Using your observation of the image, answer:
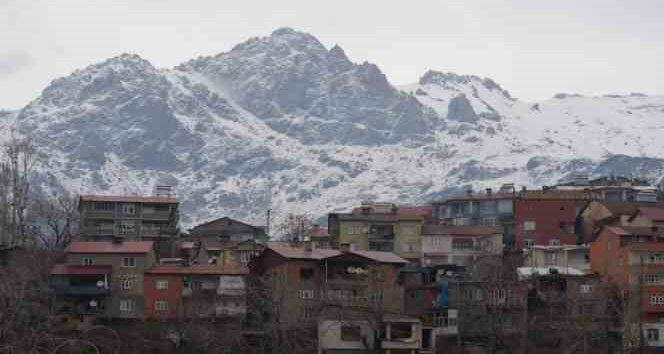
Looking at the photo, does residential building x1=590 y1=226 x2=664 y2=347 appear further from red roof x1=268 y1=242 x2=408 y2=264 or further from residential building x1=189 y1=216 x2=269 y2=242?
residential building x1=189 y1=216 x2=269 y2=242

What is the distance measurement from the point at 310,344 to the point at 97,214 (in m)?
64.8

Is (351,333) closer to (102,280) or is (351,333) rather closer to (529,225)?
(102,280)

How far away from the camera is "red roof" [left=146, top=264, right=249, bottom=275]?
10012 cm

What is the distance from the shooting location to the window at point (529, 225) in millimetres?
138863

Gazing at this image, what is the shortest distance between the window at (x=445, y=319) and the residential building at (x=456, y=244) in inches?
993

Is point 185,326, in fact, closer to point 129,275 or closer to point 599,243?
point 129,275

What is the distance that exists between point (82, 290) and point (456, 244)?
4004cm

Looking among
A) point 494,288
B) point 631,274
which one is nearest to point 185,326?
point 494,288

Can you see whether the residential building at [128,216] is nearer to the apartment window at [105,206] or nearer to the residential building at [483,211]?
the apartment window at [105,206]

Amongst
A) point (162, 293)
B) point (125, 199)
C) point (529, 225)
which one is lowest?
point (162, 293)

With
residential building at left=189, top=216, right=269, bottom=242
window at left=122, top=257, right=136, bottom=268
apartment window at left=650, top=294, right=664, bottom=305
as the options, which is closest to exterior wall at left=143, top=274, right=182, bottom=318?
window at left=122, top=257, right=136, bottom=268

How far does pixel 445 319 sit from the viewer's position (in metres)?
97.3

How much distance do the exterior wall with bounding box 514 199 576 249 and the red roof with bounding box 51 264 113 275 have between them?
50.4m

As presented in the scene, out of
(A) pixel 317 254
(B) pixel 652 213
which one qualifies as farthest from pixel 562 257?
(A) pixel 317 254
